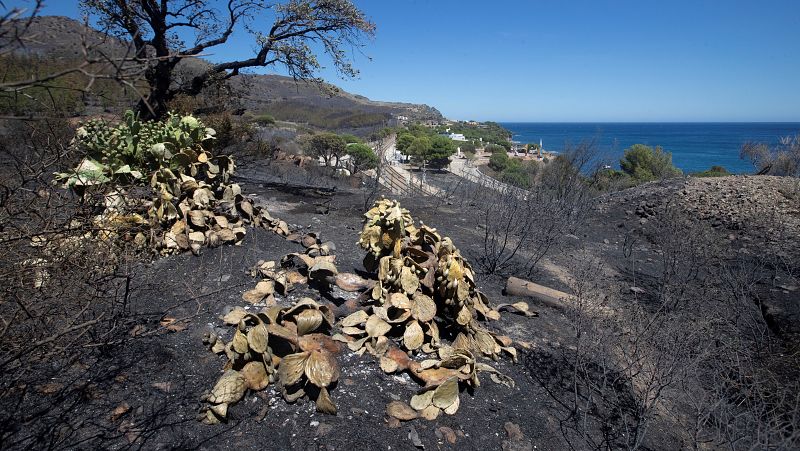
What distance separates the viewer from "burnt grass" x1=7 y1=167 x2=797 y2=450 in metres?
2.12

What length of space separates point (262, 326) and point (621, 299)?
475 cm

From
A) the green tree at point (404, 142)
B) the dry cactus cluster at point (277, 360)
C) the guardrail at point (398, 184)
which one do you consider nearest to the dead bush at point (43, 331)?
the dry cactus cluster at point (277, 360)

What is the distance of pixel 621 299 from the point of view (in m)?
5.52

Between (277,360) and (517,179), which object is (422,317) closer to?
(277,360)

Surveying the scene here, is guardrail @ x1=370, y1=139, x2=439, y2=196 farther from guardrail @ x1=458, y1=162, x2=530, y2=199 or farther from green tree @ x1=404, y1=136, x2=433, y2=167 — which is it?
green tree @ x1=404, y1=136, x2=433, y2=167

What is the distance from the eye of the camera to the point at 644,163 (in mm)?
28547

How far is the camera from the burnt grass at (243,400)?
2.12 metres

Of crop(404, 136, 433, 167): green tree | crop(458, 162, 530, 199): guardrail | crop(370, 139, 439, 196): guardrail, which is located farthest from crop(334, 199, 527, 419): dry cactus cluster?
crop(404, 136, 433, 167): green tree

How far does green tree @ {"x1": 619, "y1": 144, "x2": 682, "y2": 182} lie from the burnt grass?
27.5 m

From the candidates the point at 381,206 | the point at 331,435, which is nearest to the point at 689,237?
the point at 381,206

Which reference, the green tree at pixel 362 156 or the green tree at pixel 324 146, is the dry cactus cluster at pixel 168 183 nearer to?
the green tree at pixel 324 146

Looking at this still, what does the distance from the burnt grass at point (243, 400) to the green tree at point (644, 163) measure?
27.5 m

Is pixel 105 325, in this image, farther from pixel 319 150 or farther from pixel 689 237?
pixel 319 150

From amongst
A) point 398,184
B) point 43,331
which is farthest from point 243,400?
point 398,184
